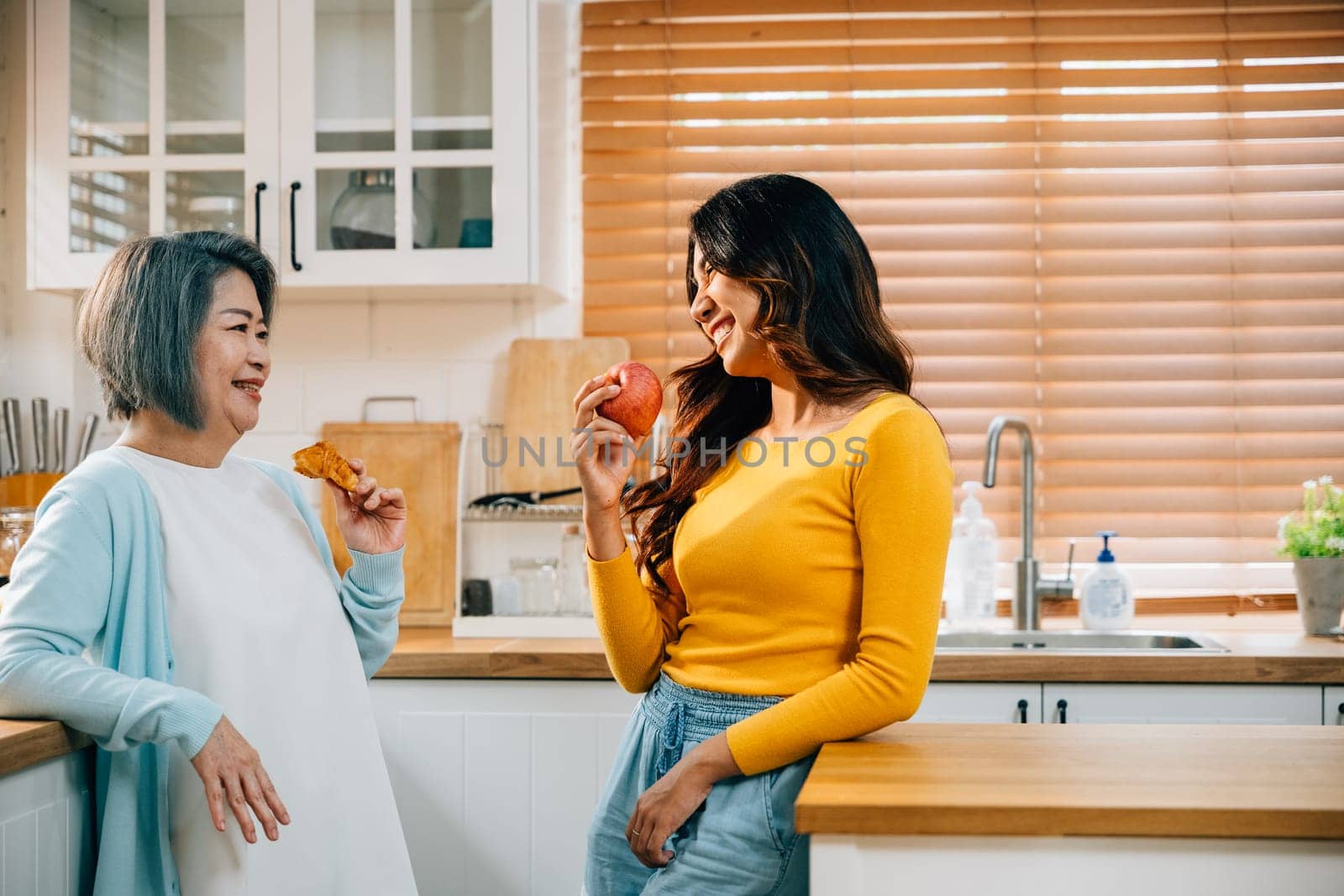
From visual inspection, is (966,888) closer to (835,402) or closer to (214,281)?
(835,402)

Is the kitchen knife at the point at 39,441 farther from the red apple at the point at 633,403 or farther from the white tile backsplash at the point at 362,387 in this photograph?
the red apple at the point at 633,403

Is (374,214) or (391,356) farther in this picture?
(391,356)

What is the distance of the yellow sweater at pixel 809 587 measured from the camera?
3.73 ft

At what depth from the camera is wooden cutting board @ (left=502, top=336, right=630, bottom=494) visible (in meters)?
2.57

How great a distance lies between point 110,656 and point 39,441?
4.61ft

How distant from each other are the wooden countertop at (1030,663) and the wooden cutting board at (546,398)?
0.45 m

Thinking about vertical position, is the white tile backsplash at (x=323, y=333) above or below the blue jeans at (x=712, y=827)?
above

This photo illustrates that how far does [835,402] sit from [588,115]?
1.59m

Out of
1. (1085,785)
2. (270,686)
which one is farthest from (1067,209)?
(270,686)

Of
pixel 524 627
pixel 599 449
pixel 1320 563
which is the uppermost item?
pixel 599 449

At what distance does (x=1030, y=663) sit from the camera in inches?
80.0

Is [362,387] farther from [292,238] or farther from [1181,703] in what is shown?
[1181,703]

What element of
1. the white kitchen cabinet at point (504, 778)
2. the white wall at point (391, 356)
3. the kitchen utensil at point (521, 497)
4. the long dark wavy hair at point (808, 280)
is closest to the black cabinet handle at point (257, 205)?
the white wall at point (391, 356)

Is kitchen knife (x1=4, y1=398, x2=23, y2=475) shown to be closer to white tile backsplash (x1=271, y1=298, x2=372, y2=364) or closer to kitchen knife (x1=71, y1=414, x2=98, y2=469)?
kitchen knife (x1=71, y1=414, x2=98, y2=469)
